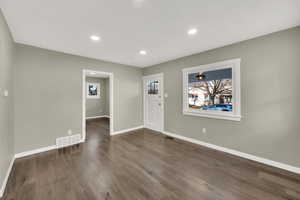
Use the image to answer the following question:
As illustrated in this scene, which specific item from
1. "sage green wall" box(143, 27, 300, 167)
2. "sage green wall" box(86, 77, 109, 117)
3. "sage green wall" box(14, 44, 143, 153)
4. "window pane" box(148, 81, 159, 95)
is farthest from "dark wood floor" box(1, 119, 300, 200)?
"sage green wall" box(86, 77, 109, 117)

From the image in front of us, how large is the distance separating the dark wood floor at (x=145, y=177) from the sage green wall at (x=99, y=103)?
14.3ft

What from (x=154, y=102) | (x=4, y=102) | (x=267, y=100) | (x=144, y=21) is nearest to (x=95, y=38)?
(x=144, y=21)

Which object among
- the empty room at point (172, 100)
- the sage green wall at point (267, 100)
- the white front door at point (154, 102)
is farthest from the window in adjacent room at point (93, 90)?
the sage green wall at point (267, 100)

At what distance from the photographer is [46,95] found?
295 cm

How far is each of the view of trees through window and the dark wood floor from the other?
1148 millimetres

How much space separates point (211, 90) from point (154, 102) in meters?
2.13

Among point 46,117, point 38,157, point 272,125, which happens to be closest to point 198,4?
point 272,125

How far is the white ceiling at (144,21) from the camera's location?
1.59m

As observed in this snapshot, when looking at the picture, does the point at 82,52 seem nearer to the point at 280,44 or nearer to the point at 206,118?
the point at 206,118

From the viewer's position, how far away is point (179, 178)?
197 cm

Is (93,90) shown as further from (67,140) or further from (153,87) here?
(67,140)

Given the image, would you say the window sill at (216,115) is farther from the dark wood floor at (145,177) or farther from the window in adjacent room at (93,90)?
the window in adjacent room at (93,90)

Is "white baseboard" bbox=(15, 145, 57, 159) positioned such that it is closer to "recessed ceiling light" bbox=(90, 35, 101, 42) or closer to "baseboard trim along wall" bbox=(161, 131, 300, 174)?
"recessed ceiling light" bbox=(90, 35, 101, 42)

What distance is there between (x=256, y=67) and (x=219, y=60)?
0.75m
